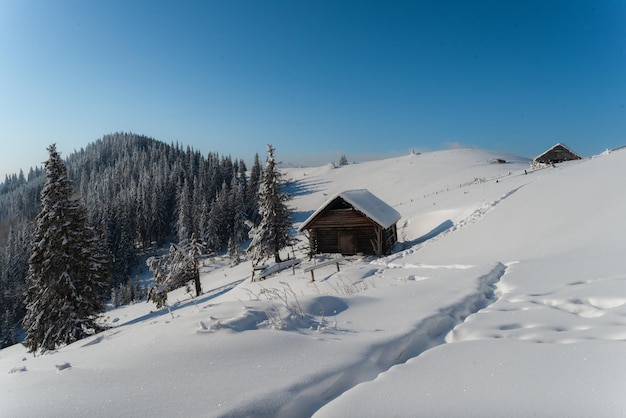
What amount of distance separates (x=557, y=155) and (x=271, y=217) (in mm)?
49155

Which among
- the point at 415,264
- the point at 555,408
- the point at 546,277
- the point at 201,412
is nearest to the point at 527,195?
the point at 415,264

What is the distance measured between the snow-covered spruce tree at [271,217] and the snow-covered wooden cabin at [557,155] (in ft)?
150

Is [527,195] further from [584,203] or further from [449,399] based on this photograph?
[449,399]

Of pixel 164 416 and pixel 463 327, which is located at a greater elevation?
pixel 164 416

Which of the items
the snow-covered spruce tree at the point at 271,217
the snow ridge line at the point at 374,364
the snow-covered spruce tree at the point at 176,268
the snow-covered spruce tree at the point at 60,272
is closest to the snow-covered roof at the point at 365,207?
the snow-covered spruce tree at the point at 271,217

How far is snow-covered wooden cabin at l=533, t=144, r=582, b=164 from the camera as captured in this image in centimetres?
5101

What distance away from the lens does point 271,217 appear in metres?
29.9

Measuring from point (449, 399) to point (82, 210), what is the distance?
881 inches

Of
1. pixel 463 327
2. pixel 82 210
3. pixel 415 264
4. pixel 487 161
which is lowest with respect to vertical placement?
pixel 415 264

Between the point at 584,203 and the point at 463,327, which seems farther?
→ the point at 584,203

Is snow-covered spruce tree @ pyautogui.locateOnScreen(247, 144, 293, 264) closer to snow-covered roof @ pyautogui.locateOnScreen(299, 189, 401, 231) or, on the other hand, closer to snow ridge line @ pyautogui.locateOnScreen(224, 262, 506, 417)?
snow-covered roof @ pyautogui.locateOnScreen(299, 189, 401, 231)

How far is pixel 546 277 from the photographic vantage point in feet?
25.8

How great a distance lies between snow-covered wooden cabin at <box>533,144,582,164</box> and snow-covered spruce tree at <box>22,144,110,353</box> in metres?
60.3

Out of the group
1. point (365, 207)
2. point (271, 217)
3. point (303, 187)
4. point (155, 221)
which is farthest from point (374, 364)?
point (303, 187)
